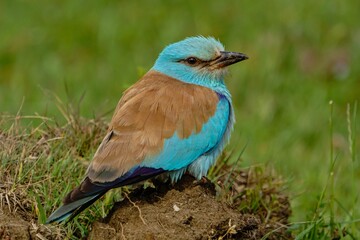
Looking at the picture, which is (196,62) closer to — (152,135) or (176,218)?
(152,135)

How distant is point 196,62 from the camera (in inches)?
224

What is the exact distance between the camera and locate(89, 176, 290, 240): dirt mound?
15.5ft

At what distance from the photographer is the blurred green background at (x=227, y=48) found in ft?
29.1

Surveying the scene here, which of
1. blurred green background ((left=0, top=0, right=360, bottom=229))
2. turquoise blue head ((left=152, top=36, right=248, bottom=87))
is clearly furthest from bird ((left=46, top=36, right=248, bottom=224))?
blurred green background ((left=0, top=0, right=360, bottom=229))

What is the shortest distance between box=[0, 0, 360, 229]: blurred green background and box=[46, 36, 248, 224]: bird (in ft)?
9.27

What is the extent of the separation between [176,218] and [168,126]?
0.54 meters

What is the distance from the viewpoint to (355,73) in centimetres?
949

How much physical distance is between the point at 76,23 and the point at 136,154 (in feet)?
17.6

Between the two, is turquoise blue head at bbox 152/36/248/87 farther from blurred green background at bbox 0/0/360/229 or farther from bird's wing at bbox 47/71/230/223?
blurred green background at bbox 0/0/360/229

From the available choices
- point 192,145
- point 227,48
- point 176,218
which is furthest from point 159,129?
point 227,48

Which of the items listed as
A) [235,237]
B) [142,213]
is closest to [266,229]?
[235,237]

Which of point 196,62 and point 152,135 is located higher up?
point 196,62

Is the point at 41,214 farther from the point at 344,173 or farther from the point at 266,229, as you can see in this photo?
the point at 344,173

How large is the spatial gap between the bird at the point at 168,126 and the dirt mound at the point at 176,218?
14cm
